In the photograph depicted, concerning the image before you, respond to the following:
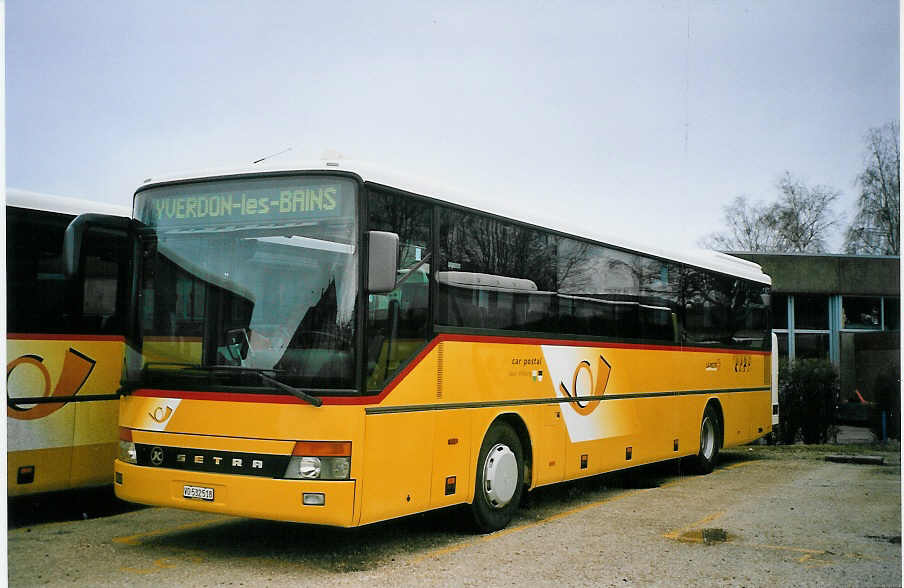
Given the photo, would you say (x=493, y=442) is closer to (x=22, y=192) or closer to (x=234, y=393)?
(x=234, y=393)

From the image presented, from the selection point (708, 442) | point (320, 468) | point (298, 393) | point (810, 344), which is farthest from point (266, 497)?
point (810, 344)

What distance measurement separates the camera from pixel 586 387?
10.7 meters

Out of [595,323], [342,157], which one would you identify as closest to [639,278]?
[595,323]

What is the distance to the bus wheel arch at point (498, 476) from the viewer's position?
Answer: 8.71m

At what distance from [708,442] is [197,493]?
9.19m

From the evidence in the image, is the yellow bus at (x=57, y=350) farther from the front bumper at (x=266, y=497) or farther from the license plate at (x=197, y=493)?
the license plate at (x=197, y=493)

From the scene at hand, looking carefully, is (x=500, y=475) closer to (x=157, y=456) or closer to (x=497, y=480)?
(x=497, y=480)

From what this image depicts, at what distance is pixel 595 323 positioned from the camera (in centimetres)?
1088

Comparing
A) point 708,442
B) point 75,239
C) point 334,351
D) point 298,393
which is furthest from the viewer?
point 708,442

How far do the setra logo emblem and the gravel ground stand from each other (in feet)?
2.50

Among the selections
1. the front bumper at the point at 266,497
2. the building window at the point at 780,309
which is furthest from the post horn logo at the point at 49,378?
the building window at the point at 780,309

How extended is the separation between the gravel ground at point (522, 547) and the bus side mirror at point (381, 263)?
2.16m

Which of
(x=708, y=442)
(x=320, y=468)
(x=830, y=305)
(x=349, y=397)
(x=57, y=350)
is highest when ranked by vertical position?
(x=830, y=305)

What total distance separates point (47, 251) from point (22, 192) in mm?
582
